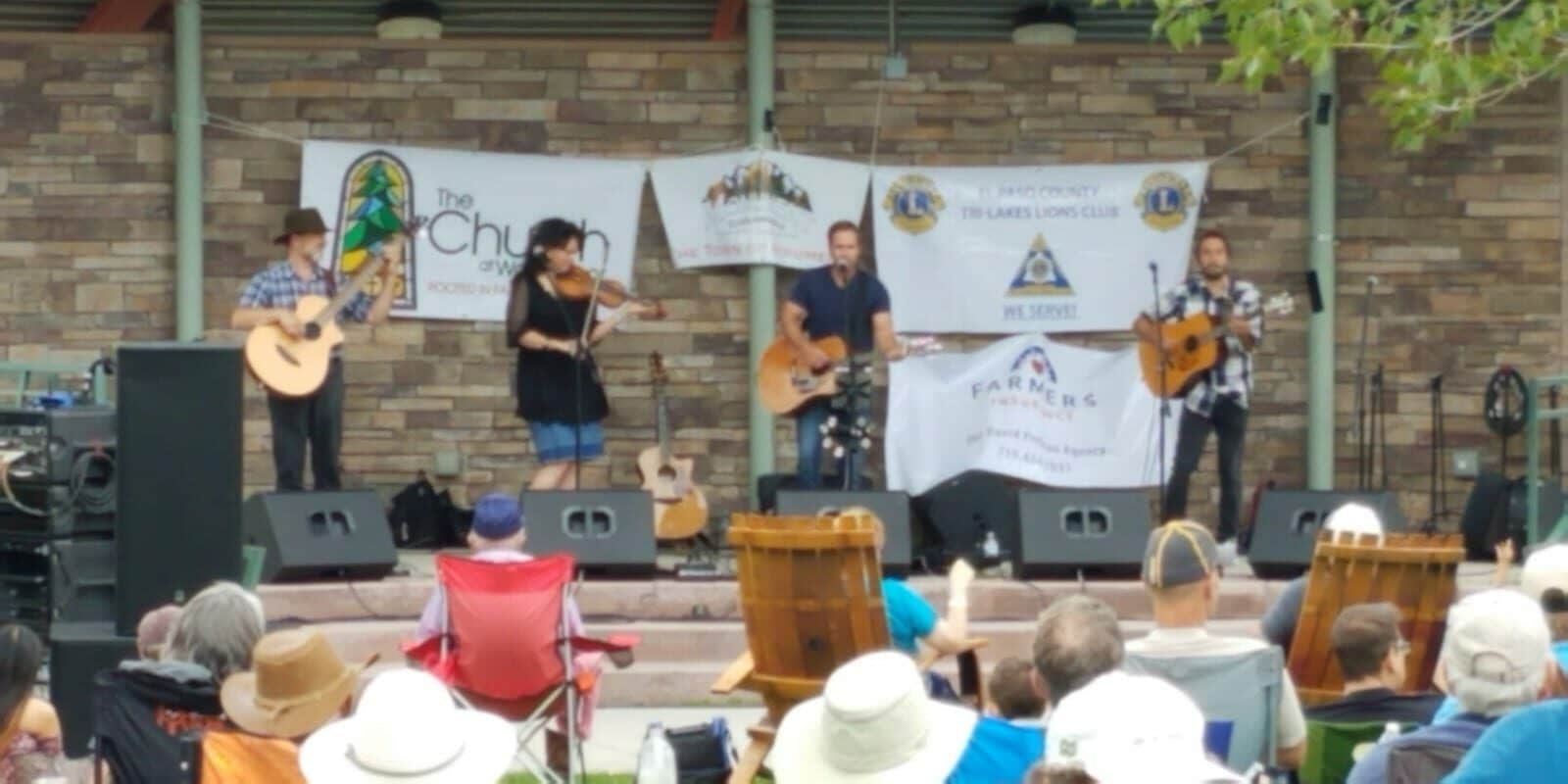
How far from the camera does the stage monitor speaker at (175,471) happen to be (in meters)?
8.98

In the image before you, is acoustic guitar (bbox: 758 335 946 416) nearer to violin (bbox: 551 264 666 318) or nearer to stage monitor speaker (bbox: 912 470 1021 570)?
violin (bbox: 551 264 666 318)

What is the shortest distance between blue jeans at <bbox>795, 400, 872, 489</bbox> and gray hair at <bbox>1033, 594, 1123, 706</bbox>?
281 inches

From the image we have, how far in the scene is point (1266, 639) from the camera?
26.5ft

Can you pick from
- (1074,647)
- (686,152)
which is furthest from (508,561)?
(686,152)

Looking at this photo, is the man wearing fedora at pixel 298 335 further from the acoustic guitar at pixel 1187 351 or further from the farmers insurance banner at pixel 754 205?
the acoustic guitar at pixel 1187 351

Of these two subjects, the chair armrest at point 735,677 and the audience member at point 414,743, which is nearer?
the audience member at point 414,743

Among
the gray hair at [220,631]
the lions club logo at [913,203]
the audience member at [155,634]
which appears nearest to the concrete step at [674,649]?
the lions club logo at [913,203]

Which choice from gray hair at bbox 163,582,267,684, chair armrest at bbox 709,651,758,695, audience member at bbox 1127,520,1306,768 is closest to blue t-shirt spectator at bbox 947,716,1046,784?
audience member at bbox 1127,520,1306,768

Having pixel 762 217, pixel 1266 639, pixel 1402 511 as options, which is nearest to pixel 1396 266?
pixel 1402 511

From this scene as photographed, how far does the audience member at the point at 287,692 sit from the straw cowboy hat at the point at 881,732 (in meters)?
1.44

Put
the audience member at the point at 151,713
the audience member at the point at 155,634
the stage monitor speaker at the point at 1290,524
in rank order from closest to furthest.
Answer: the audience member at the point at 151,713
the audience member at the point at 155,634
the stage monitor speaker at the point at 1290,524

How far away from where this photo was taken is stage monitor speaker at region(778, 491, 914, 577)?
1196cm

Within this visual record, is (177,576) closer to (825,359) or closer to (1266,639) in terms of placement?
(1266,639)

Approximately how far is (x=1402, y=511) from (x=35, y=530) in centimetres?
740
